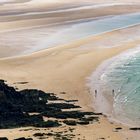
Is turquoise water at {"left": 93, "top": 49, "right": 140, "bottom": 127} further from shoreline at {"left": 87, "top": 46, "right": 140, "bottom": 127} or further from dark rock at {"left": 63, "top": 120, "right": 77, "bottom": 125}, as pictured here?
dark rock at {"left": 63, "top": 120, "right": 77, "bottom": 125}

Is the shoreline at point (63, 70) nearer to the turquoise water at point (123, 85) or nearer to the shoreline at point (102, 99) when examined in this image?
the shoreline at point (102, 99)

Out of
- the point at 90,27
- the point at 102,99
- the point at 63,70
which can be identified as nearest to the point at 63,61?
the point at 63,70

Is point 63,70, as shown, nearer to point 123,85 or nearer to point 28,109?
point 123,85

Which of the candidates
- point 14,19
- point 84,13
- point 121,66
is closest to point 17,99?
point 121,66

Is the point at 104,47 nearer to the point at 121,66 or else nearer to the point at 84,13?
the point at 121,66

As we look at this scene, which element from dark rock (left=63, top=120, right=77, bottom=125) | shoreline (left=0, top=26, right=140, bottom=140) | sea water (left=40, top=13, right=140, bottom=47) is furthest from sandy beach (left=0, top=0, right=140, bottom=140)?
sea water (left=40, top=13, right=140, bottom=47)

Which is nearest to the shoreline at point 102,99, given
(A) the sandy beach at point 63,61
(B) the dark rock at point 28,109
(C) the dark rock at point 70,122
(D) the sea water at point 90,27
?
(A) the sandy beach at point 63,61
